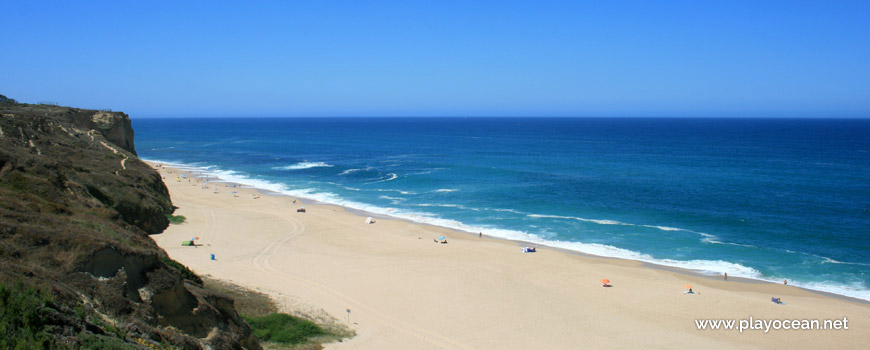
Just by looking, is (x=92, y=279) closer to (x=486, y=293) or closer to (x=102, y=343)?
(x=102, y=343)

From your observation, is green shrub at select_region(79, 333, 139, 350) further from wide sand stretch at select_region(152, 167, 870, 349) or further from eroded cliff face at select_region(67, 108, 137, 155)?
eroded cliff face at select_region(67, 108, 137, 155)

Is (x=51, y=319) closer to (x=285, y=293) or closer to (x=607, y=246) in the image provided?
(x=285, y=293)

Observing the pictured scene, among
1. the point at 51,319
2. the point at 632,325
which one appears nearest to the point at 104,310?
the point at 51,319

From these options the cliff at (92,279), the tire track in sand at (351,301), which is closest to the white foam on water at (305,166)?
the tire track in sand at (351,301)

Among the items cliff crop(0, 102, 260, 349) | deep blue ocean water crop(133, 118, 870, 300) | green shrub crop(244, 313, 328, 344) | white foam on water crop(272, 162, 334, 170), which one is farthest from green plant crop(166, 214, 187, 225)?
white foam on water crop(272, 162, 334, 170)

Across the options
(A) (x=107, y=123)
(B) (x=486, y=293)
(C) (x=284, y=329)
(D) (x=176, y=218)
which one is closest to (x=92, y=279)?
(C) (x=284, y=329)

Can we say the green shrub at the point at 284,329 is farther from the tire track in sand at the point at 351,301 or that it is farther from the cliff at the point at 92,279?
the tire track in sand at the point at 351,301
